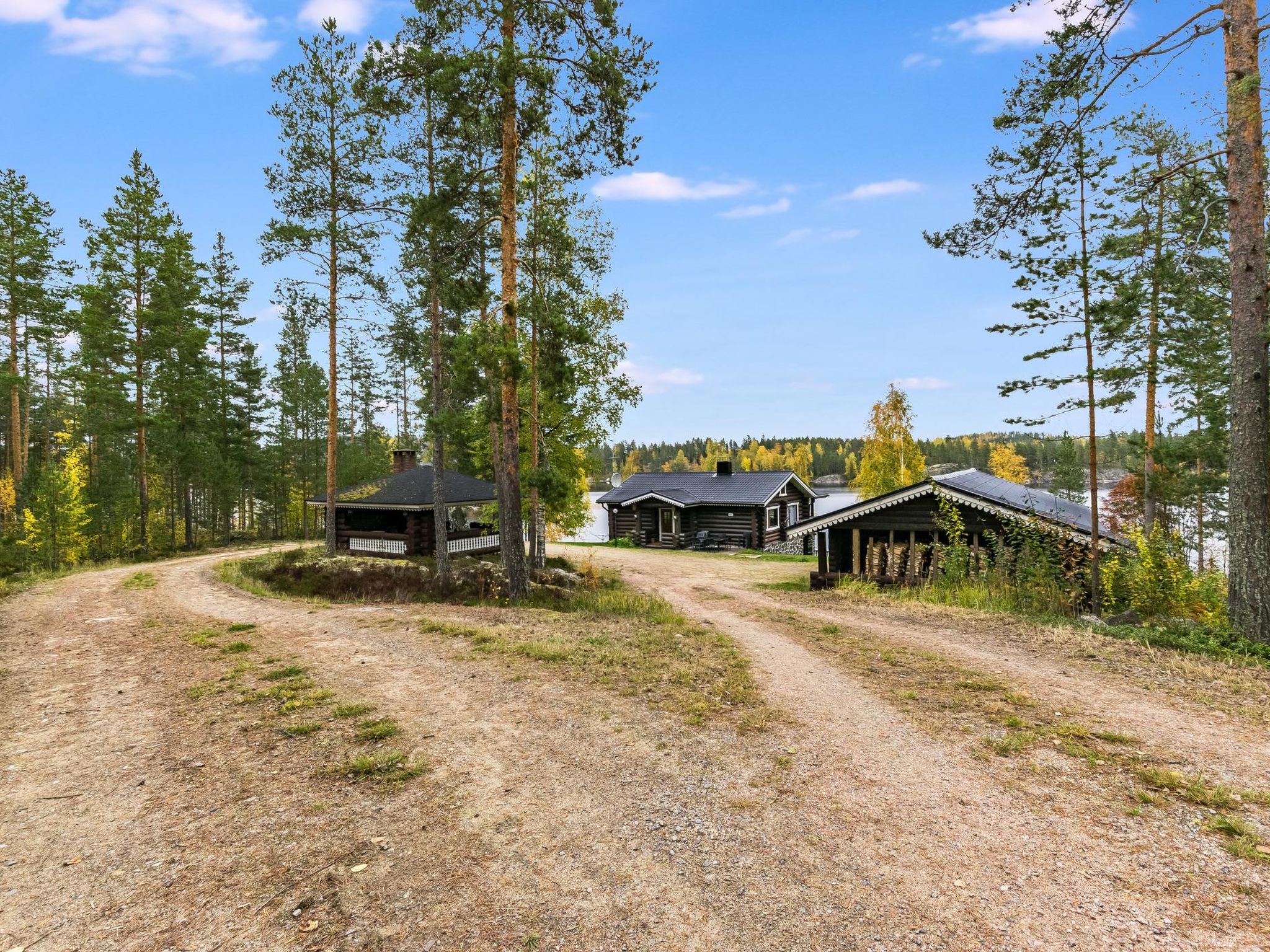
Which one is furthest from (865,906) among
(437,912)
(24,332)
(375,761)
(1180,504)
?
(24,332)

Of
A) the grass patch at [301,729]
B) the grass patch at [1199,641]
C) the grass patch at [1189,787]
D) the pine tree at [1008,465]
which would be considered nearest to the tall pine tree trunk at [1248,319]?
the grass patch at [1199,641]

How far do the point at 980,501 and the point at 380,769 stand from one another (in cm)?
1464

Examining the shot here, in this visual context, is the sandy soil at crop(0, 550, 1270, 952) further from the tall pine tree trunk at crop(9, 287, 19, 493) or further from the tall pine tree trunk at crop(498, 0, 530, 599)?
the tall pine tree trunk at crop(9, 287, 19, 493)

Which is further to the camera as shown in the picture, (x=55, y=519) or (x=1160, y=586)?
(x=55, y=519)

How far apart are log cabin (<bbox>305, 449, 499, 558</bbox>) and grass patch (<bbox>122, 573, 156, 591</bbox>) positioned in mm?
8095

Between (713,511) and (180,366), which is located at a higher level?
(180,366)

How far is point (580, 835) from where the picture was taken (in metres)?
3.77

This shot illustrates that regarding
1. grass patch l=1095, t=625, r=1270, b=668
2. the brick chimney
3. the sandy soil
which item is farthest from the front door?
the sandy soil

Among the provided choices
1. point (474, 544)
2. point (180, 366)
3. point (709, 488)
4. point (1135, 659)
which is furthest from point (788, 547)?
point (180, 366)

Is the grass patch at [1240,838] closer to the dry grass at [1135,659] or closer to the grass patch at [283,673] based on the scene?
the dry grass at [1135,659]

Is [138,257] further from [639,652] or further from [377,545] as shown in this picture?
[639,652]

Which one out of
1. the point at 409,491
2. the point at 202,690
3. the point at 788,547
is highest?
the point at 409,491

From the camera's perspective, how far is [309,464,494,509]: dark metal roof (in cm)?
2412

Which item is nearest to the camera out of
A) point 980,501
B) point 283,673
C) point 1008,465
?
point 283,673
